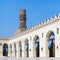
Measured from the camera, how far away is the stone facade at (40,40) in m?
34.1

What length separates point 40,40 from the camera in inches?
1610

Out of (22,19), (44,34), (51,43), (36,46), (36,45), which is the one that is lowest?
(36,46)

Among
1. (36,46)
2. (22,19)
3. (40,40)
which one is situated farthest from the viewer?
(22,19)

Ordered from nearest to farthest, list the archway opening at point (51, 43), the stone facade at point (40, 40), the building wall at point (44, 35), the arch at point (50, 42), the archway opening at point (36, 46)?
the building wall at point (44, 35) → the stone facade at point (40, 40) → the arch at point (50, 42) → the archway opening at point (51, 43) → the archway opening at point (36, 46)

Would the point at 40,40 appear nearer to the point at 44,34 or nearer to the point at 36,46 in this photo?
the point at 44,34

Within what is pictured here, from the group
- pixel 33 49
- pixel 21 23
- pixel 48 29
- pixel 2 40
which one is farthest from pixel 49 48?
pixel 21 23

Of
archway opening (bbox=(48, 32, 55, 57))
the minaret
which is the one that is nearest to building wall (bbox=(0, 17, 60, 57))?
archway opening (bbox=(48, 32, 55, 57))

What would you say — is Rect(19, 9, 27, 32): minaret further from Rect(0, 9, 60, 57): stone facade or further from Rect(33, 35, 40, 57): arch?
Rect(33, 35, 40, 57): arch

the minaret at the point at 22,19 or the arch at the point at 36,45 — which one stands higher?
the minaret at the point at 22,19

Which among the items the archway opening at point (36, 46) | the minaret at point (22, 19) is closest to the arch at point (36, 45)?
the archway opening at point (36, 46)

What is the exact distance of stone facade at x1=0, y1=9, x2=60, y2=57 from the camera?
112 feet

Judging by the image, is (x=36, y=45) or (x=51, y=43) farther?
(x=36, y=45)

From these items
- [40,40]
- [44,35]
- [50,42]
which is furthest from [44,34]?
[40,40]

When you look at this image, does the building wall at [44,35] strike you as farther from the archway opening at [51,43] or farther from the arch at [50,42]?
the archway opening at [51,43]
